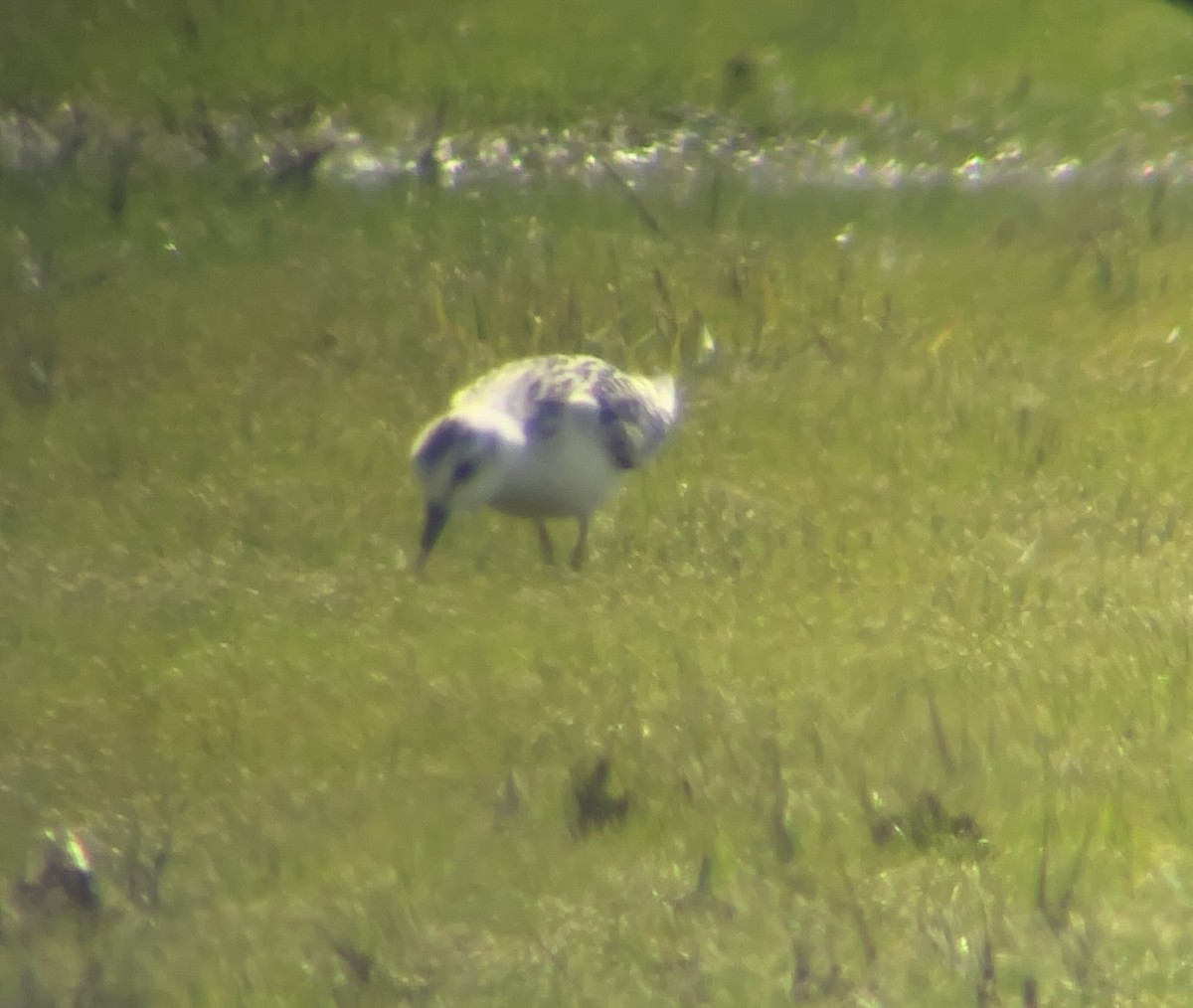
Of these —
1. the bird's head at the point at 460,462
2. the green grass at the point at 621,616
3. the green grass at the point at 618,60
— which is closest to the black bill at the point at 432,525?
the bird's head at the point at 460,462

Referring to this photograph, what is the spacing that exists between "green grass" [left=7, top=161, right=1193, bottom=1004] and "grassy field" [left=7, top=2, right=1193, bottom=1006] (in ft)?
0.06

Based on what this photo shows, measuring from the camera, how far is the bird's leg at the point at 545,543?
752cm

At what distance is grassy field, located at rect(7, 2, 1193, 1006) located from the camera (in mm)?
4969

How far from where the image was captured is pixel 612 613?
691 cm

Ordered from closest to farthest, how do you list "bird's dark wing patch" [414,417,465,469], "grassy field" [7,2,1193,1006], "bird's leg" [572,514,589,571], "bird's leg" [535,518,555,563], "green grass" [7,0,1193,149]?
1. "grassy field" [7,2,1193,1006]
2. "bird's dark wing patch" [414,417,465,469]
3. "bird's leg" [572,514,589,571]
4. "bird's leg" [535,518,555,563]
5. "green grass" [7,0,1193,149]

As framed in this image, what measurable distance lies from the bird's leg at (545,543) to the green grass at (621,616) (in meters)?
0.09

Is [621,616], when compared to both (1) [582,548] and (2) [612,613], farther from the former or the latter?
(1) [582,548]

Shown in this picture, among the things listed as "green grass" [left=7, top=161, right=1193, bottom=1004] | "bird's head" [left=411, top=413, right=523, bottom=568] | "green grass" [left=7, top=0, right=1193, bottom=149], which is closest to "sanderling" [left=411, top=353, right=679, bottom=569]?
"bird's head" [left=411, top=413, right=523, bottom=568]

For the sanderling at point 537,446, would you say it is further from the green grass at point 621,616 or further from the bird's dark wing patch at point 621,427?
the green grass at point 621,616

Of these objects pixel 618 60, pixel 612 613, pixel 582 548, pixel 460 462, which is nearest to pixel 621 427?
pixel 582 548

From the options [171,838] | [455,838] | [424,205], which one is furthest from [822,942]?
[424,205]

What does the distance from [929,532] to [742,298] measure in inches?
96.4

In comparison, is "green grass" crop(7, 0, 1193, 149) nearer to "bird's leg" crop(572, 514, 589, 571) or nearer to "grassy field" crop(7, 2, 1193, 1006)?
"grassy field" crop(7, 2, 1193, 1006)

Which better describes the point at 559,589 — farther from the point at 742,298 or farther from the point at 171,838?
the point at 742,298
